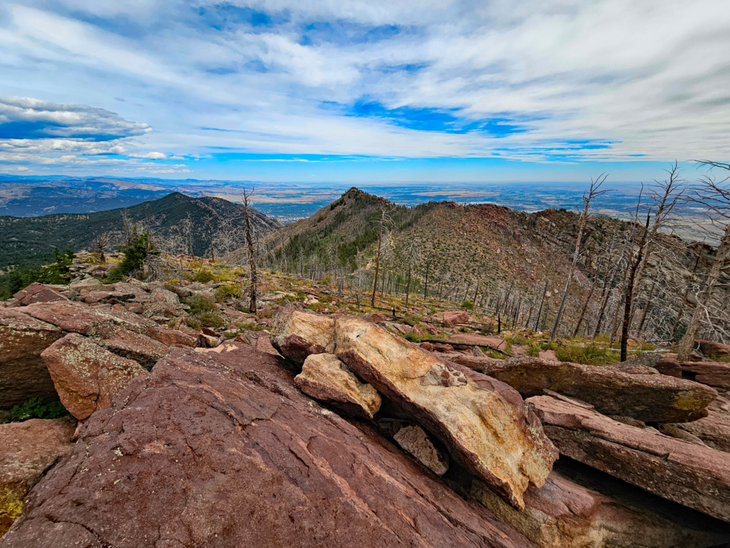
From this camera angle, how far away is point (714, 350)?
1702 centimetres

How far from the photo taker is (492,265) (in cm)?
9825

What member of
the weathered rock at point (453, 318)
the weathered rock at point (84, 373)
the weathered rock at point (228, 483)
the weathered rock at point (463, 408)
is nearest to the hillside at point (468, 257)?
the weathered rock at point (453, 318)

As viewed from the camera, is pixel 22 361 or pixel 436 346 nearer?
pixel 22 361

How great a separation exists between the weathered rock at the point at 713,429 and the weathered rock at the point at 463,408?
542 cm

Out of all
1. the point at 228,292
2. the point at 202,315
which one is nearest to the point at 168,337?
the point at 202,315

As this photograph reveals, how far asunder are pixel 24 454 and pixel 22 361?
2.67m

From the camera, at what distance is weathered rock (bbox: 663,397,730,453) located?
8.77 meters

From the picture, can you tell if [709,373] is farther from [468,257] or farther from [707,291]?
[468,257]

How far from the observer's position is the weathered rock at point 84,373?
19.6ft

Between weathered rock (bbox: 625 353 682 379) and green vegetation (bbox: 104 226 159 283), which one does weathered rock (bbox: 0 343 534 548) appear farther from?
green vegetation (bbox: 104 226 159 283)

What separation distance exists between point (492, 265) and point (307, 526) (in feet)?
339

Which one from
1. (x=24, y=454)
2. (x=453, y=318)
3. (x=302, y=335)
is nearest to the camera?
(x=24, y=454)

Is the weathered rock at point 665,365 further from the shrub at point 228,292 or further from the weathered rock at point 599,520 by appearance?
the shrub at point 228,292

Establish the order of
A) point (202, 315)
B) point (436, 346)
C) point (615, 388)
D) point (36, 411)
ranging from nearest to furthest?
point (36, 411)
point (615, 388)
point (436, 346)
point (202, 315)
